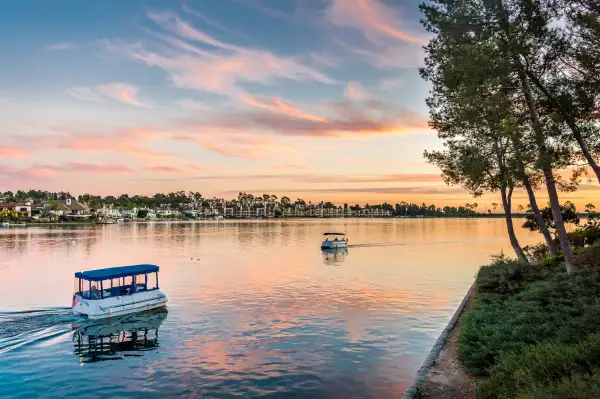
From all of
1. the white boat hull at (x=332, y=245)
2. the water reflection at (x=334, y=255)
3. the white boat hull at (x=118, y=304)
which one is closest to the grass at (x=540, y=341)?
the white boat hull at (x=118, y=304)

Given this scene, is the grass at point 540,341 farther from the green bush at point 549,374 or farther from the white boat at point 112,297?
the white boat at point 112,297

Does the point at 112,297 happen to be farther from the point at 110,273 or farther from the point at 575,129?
the point at 575,129

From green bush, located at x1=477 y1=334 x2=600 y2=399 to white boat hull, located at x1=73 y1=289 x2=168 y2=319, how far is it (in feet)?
90.8

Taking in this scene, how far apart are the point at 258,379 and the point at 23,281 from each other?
1650 inches

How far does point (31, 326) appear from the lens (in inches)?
1206

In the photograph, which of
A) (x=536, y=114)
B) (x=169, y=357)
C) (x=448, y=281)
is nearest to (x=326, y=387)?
(x=169, y=357)

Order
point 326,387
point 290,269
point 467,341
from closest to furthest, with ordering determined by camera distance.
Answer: point 467,341 → point 326,387 → point 290,269

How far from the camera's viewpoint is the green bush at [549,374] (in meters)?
9.91

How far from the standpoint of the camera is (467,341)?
18156mm

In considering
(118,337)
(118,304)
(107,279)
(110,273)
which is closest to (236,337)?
(118,337)

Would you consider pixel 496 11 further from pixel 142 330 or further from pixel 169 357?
pixel 142 330

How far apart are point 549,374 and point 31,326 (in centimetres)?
3083

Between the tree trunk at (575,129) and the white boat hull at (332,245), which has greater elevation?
the tree trunk at (575,129)

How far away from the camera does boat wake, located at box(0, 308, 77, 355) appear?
1065 inches
